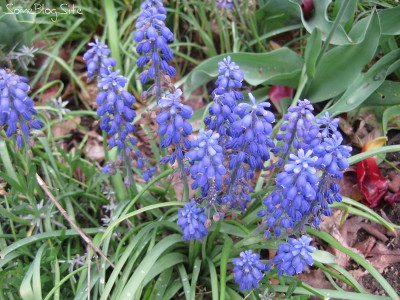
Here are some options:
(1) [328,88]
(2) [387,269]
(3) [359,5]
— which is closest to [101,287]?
(2) [387,269]

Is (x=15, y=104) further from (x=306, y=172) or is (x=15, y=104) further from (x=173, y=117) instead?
(x=306, y=172)

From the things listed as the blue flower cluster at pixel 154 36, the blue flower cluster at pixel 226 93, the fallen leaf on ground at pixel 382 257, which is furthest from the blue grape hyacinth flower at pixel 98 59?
the fallen leaf on ground at pixel 382 257

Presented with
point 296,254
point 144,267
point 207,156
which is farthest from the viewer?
point 144,267

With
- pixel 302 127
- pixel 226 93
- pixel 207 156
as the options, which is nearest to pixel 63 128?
pixel 226 93

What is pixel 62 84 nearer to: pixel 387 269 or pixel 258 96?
pixel 258 96

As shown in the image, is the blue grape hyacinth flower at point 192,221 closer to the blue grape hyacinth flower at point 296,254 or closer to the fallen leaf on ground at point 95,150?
the blue grape hyacinth flower at point 296,254

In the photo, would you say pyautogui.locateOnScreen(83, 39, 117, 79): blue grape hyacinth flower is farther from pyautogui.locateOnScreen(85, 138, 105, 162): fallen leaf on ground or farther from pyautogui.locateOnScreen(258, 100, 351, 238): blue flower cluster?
pyautogui.locateOnScreen(85, 138, 105, 162): fallen leaf on ground
